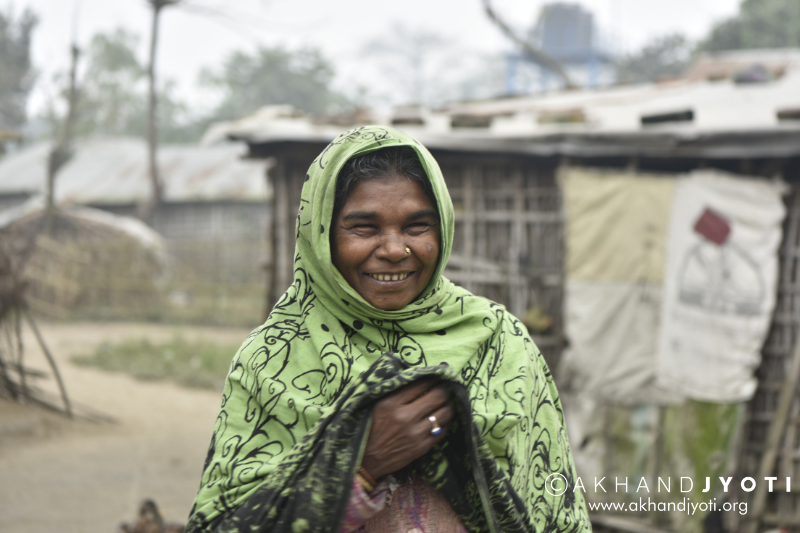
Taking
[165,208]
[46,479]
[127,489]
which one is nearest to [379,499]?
[127,489]

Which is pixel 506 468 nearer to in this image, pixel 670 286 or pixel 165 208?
pixel 670 286

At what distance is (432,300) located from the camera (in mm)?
1562

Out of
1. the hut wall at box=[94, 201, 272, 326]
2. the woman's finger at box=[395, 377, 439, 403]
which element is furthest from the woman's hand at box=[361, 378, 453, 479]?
the hut wall at box=[94, 201, 272, 326]

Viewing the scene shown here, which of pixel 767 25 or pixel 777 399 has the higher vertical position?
pixel 767 25

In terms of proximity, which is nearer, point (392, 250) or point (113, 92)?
point (392, 250)

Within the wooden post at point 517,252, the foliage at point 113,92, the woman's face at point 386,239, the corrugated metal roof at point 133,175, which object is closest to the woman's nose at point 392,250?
the woman's face at point 386,239

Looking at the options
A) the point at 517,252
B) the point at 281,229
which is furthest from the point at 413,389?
the point at 281,229

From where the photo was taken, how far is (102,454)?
A: 6.87m

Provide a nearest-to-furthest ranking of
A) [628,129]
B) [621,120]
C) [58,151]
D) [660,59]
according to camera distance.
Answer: [628,129] < [621,120] < [58,151] < [660,59]

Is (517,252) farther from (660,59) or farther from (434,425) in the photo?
(660,59)

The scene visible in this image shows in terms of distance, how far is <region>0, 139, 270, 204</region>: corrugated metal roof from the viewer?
1895 cm

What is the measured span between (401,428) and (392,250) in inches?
14.6

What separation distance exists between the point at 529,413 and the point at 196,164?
2023cm

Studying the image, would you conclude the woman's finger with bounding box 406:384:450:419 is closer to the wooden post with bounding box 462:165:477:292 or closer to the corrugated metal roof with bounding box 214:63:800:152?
the corrugated metal roof with bounding box 214:63:800:152
